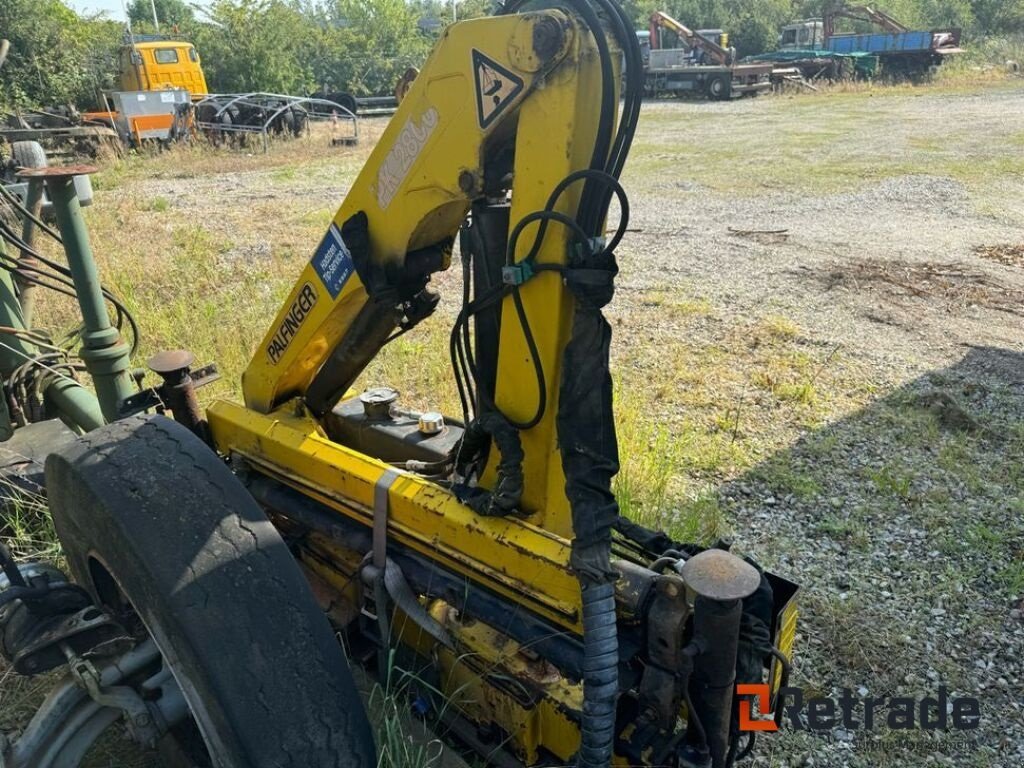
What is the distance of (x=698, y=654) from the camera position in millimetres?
1785

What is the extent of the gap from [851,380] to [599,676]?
4127 mm

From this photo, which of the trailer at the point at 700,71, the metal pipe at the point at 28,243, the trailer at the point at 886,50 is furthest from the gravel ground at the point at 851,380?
the trailer at the point at 886,50

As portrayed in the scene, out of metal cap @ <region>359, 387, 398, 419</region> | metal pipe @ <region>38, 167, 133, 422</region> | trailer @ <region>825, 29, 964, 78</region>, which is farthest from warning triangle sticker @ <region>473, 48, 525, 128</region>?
trailer @ <region>825, 29, 964, 78</region>

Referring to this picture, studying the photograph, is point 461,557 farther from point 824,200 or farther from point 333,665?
point 824,200

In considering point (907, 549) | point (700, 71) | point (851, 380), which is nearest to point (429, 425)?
point (907, 549)

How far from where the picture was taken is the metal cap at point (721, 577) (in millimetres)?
1698

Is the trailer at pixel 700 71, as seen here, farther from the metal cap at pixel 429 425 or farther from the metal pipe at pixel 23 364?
the metal cap at pixel 429 425

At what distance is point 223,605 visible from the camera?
1878 millimetres

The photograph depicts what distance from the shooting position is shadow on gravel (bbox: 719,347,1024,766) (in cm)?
282

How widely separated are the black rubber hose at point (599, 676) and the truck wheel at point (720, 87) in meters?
27.1

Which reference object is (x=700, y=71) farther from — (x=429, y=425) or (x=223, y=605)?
(x=223, y=605)

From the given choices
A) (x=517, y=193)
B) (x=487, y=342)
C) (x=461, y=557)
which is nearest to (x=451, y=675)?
(x=461, y=557)

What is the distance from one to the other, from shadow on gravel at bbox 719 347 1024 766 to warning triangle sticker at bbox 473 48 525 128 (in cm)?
221

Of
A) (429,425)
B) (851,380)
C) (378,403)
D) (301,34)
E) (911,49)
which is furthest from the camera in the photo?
(301,34)
